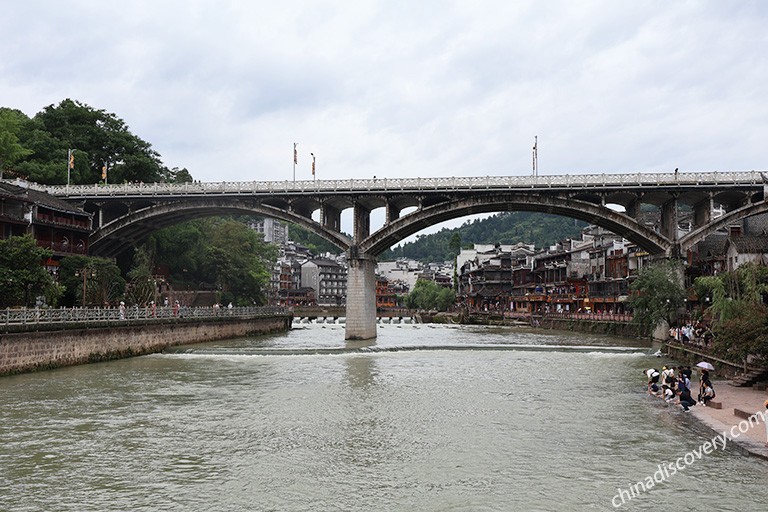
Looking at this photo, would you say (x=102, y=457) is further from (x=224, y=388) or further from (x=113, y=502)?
(x=224, y=388)

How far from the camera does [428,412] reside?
2306 cm

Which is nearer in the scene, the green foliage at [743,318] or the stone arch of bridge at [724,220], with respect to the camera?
the green foliage at [743,318]

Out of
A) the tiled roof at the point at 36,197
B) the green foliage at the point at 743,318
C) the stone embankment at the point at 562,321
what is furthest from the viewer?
the stone embankment at the point at 562,321

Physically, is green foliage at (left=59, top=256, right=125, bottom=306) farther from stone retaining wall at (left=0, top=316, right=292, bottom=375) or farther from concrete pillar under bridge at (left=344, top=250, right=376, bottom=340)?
concrete pillar under bridge at (left=344, top=250, right=376, bottom=340)

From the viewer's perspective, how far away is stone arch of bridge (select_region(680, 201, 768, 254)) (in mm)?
55844

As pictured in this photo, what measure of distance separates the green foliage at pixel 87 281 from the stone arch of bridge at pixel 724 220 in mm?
49724

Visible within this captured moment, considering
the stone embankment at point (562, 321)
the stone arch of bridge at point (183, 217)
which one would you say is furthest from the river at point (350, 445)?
the stone embankment at point (562, 321)

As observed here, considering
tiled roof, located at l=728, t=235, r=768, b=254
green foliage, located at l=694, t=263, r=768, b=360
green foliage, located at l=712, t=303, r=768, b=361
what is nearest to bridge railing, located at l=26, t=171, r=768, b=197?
tiled roof, located at l=728, t=235, r=768, b=254

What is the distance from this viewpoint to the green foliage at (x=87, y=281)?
178 ft

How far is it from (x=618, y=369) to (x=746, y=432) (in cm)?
1843

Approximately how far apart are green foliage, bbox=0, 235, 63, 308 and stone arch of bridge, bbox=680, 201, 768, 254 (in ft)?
166

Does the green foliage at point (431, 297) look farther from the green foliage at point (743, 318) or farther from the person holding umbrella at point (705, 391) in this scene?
the person holding umbrella at point (705, 391)

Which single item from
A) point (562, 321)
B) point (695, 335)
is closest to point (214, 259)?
point (562, 321)

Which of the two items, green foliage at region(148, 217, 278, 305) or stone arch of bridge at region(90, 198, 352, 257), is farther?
green foliage at region(148, 217, 278, 305)
